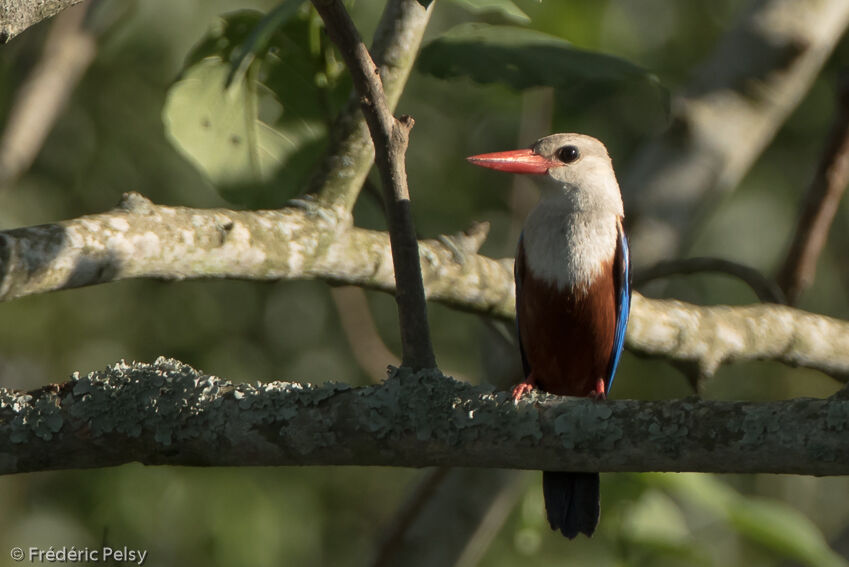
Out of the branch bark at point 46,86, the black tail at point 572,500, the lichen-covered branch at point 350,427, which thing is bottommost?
the black tail at point 572,500

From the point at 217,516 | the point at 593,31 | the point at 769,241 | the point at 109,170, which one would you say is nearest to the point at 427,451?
the point at 593,31

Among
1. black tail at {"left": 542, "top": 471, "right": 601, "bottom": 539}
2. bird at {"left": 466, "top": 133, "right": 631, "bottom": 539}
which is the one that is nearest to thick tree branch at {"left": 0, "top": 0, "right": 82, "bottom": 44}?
bird at {"left": 466, "top": 133, "right": 631, "bottom": 539}

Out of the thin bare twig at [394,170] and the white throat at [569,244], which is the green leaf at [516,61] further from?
the thin bare twig at [394,170]

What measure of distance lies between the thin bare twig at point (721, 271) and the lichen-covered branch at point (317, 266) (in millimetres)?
107

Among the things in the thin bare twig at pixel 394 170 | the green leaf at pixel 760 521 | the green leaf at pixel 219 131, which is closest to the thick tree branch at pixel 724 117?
the green leaf at pixel 760 521

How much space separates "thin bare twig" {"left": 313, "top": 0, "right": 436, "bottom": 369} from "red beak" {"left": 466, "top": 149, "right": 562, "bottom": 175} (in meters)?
1.48

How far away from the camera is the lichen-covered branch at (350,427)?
2.02 metres

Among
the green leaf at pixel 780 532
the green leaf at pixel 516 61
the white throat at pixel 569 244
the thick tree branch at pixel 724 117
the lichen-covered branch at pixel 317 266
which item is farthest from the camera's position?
the thick tree branch at pixel 724 117

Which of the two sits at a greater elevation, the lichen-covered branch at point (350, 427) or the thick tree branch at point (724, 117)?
the lichen-covered branch at point (350, 427)

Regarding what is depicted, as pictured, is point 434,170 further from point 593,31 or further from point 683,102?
point 683,102

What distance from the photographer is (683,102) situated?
4402 mm

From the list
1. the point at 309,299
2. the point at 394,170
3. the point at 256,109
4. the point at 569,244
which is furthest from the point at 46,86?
the point at 309,299

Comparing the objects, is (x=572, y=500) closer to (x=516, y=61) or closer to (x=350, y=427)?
(x=516, y=61)

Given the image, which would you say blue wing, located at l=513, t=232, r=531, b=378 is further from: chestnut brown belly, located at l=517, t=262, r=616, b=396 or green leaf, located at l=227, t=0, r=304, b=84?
green leaf, located at l=227, t=0, r=304, b=84
